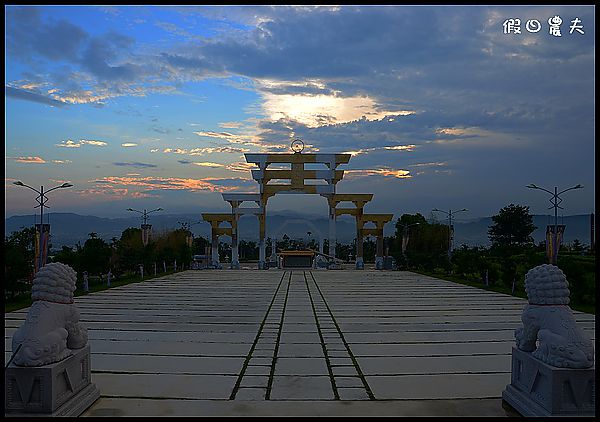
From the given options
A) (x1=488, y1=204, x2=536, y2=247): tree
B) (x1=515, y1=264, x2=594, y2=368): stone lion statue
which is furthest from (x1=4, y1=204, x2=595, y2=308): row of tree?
(x1=515, y1=264, x2=594, y2=368): stone lion statue

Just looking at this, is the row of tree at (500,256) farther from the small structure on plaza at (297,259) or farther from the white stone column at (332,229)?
the small structure on plaza at (297,259)

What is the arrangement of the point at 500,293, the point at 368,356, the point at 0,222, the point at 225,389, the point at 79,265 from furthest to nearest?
the point at 79,265 → the point at 500,293 → the point at 368,356 → the point at 225,389 → the point at 0,222

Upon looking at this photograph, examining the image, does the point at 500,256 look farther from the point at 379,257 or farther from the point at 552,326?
the point at 552,326

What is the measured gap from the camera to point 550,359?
16.8ft

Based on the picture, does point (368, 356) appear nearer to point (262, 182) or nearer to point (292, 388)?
point (292, 388)

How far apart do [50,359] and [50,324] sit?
1.36 feet

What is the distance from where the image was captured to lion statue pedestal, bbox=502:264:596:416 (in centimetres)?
493

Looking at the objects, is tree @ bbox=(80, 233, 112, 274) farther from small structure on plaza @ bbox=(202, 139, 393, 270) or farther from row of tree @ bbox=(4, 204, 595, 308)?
small structure on plaza @ bbox=(202, 139, 393, 270)

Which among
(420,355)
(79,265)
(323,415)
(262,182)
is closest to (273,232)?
(262,182)

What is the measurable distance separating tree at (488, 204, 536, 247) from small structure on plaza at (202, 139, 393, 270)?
12105mm

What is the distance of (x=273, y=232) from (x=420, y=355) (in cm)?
3524

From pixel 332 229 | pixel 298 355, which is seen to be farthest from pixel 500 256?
pixel 298 355

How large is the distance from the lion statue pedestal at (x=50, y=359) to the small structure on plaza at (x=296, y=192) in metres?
30.3

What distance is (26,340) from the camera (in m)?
5.15
